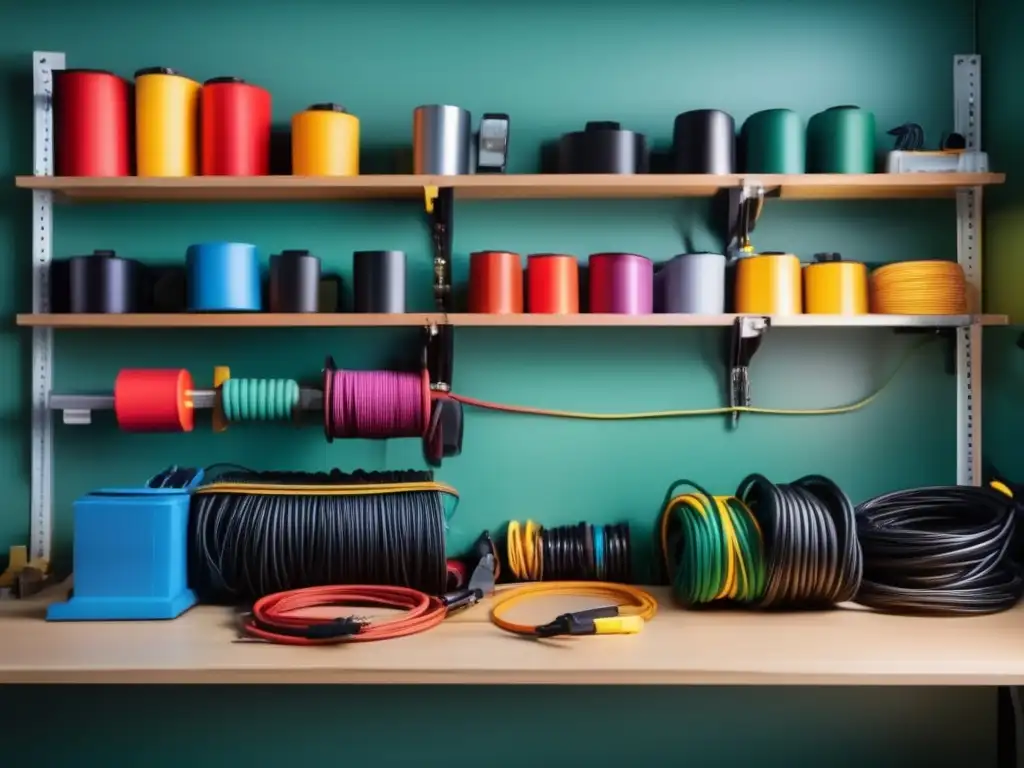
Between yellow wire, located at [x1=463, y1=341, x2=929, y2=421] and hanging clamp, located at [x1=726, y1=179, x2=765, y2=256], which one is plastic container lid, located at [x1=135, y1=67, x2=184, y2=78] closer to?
yellow wire, located at [x1=463, y1=341, x2=929, y2=421]

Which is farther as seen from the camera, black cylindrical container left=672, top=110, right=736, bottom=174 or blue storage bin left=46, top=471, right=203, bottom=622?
black cylindrical container left=672, top=110, right=736, bottom=174

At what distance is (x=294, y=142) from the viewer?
208cm

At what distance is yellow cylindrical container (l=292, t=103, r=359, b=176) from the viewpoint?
2043 mm

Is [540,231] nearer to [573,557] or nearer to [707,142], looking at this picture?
[707,142]

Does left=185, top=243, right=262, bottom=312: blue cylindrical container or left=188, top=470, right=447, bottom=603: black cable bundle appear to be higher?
left=185, top=243, right=262, bottom=312: blue cylindrical container

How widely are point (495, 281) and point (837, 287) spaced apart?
889 mm

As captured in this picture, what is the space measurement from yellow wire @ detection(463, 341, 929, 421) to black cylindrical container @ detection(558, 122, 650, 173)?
66 cm

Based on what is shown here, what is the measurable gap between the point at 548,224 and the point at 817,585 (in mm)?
1169

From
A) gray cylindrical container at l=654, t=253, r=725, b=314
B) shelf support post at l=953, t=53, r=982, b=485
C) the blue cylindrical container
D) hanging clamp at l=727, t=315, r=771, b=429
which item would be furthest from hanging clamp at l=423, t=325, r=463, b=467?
shelf support post at l=953, t=53, r=982, b=485

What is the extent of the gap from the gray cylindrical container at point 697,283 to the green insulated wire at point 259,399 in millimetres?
1013

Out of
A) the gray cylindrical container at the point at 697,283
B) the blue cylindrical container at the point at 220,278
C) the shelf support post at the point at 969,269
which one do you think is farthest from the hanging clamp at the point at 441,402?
the shelf support post at the point at 969,269

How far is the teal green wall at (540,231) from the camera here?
2238 mm

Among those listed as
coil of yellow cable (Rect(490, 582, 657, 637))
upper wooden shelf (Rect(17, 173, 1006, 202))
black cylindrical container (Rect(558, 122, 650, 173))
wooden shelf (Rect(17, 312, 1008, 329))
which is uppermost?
black cylindrical container (Rect(558, 122, 650, 173))

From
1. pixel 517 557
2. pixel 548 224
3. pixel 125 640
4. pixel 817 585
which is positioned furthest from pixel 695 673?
pixel 548 224
